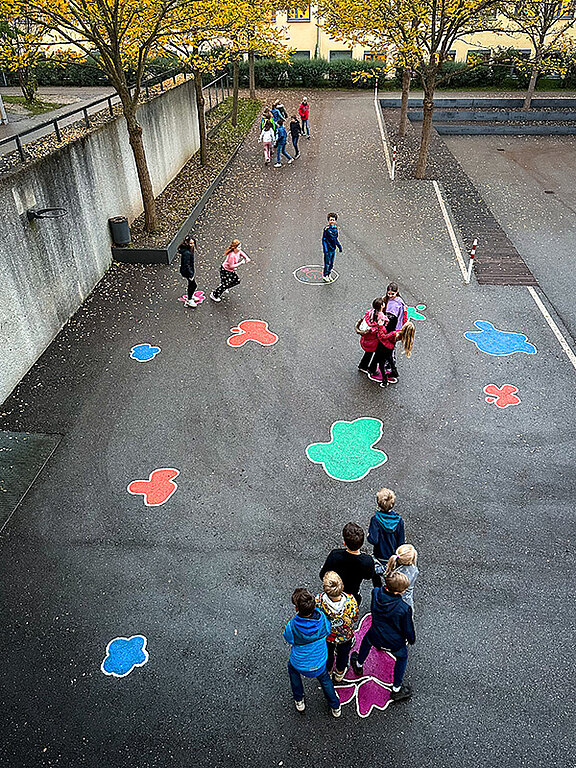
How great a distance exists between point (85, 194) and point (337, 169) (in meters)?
11.2

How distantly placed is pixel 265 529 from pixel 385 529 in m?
1.93

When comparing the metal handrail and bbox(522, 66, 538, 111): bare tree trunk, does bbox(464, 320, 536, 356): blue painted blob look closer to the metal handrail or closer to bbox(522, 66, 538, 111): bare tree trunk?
→ the metal handrail

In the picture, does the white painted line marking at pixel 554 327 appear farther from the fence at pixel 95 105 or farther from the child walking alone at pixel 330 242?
the fence at pixel 95 105

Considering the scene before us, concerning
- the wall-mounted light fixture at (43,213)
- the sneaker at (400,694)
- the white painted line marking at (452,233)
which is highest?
the wall-mounted light fixture at (43,213)

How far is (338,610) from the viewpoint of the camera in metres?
5.03

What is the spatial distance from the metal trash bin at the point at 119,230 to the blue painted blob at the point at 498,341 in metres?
8.65

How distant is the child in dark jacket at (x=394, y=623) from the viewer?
492cm

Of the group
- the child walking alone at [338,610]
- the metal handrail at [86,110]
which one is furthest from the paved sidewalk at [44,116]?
the child walking alone at [338,610]

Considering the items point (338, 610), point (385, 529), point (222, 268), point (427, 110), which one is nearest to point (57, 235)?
point (222, 268)

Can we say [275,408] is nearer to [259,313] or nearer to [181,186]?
[259,313]

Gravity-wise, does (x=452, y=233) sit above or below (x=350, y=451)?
above

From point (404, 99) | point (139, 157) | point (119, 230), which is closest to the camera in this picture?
point (119, 230)

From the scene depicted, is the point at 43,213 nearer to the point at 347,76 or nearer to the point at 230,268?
the point at 230,268

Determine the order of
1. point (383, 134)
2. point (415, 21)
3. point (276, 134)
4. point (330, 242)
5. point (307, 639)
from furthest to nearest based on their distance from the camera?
point (383, 134), point (276, 134), point (415, 21), point (330, 242), point (307, 639)
